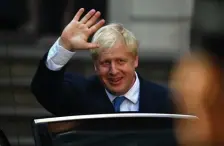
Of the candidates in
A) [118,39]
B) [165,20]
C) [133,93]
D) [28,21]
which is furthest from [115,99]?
[28,21]

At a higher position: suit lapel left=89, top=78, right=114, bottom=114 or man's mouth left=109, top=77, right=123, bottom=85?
man's mouth left=109, top=77, right=123, bottom=85

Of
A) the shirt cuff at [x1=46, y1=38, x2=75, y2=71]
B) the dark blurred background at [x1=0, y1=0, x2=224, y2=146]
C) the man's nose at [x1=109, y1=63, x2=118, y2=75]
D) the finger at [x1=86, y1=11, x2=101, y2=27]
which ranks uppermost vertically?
the finger at [x1=86, y1=11, x2=101, y2=27]

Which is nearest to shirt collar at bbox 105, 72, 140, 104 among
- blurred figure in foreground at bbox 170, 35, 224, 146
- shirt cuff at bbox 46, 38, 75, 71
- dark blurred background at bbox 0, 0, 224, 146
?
shirt cuff at bbox 46, 38, 75, 71

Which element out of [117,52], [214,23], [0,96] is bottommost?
[0,96]

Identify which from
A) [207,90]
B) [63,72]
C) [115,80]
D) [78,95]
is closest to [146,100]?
[115,80]

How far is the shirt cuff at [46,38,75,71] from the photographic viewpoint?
3633 mm

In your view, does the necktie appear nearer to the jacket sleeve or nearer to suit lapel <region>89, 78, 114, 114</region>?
suit lapel <region>89, 78, 114, 114</region>

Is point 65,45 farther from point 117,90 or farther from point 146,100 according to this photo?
point 146,100

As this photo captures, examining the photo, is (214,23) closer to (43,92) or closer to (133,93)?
(133,93)

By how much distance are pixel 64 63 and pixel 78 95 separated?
0.20m

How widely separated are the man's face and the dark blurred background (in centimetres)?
249

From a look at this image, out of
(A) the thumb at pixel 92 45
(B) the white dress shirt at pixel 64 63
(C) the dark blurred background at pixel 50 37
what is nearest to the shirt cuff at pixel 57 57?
(B) the white dress shirt at pixel 64 63

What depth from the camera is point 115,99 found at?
3750 mm

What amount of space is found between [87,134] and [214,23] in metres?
1.03
